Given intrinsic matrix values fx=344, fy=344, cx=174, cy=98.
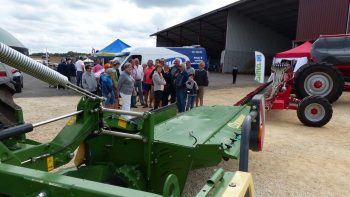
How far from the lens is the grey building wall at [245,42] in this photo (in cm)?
3053

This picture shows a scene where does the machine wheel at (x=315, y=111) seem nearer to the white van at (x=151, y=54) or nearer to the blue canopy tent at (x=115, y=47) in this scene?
the white van at (x=151, y=54)

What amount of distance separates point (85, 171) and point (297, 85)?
754cm

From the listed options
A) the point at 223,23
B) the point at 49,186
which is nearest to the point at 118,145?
the point at 49,186

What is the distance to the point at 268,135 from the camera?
7.00m

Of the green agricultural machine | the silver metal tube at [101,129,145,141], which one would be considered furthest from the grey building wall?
the silver metal tube at [101,129,145,141]

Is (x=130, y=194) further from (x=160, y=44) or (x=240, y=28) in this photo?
(x=160, y=44)

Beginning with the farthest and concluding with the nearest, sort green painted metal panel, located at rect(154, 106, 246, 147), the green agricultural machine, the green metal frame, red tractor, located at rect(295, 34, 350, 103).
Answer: red tractor, located at rect(295, 34, 350, 103), green painted metal panel, located at rect(154, 106, 246, 147), the green metal frame, the green agricultural machine

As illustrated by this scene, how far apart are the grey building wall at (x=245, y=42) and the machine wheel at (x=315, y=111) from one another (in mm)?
22873

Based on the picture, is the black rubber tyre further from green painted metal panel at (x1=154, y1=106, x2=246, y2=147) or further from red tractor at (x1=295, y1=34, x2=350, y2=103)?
green painted metal panel at (x1=154, y1=106, x2=246, y2=147)

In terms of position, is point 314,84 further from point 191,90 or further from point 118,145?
point 118,145

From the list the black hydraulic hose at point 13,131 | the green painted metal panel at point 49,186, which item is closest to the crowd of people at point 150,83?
the black hydraulic hose at point 13,131

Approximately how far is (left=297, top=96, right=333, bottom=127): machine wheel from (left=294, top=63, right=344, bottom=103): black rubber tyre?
1476mm

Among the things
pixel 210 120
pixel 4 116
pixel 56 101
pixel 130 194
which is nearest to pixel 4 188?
pixel 130 194

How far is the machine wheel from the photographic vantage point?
25.3ft
